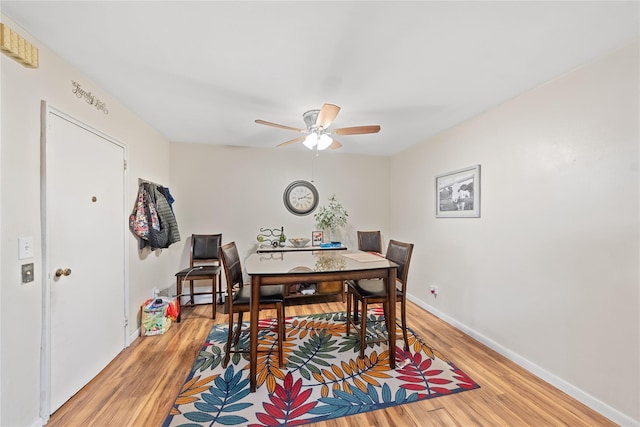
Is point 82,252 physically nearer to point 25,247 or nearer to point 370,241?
point 25,247

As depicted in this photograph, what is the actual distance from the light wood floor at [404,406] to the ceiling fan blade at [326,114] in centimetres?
214

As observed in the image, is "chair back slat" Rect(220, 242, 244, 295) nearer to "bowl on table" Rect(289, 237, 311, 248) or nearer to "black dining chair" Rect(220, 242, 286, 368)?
"black dining chair" Rect(220, 242, 286, 368)

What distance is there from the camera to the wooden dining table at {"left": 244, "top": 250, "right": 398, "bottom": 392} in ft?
5.87

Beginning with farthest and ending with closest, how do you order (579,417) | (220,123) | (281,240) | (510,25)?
(281,240), (220,123), (579,417), (510,25)

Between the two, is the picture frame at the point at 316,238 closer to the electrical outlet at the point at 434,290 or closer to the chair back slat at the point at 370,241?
the chair back slat at the point at 370,241

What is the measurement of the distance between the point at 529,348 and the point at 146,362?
10.9ft

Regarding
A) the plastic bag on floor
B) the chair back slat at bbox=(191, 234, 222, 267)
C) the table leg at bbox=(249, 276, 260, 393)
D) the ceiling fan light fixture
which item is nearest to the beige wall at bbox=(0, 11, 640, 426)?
the plastic bag on floor

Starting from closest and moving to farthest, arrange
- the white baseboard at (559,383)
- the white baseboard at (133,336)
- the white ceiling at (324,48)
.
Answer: the white ceiling at (324,48)
the white baseboard at (559,383)
the white baseboard at (133,336)

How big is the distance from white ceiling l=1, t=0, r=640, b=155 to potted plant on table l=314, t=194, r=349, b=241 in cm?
199

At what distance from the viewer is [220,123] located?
290 centimetres

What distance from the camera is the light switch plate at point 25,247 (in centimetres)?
141

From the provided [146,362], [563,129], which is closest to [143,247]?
[146,362]

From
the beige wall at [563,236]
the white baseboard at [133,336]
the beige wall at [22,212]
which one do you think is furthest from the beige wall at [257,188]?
the beige wall at [22,212]

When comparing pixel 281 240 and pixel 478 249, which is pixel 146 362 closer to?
pixel 281 240
